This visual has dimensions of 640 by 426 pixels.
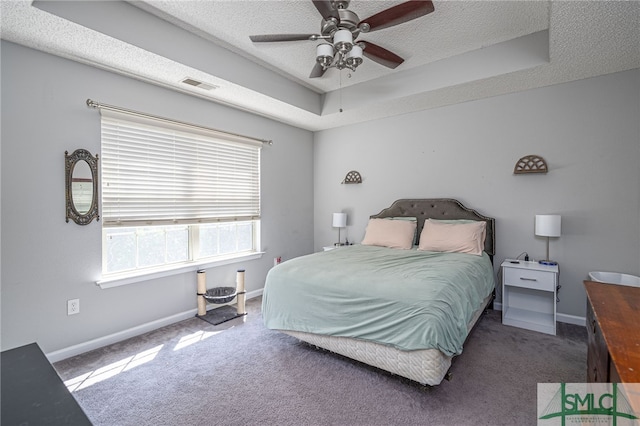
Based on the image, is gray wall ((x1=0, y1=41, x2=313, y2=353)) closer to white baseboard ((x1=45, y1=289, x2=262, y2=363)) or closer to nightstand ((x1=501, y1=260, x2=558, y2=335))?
white baseboard ((x1=45, y1=289, x2=262, y2=363))

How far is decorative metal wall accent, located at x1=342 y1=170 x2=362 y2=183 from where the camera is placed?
4.72m

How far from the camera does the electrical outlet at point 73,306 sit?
258cm

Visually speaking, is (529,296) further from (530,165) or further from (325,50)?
(325,50)

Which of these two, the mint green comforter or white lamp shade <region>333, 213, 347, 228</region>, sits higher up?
white lamp shade <region>333, 213, 347, 228</region>

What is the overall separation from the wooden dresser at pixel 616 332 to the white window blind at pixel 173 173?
3469mm

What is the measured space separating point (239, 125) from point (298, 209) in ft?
5.45

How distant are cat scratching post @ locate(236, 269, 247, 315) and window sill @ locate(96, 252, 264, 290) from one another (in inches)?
10.6

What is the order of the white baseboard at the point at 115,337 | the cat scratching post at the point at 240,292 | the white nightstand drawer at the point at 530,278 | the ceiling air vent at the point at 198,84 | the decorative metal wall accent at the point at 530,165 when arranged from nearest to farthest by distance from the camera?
the white baseboard at the point at 115,337, the white nightstand drawer at the point at 530,278, the ceiling air vent at the point at 198,84, the decorative metal wall accent at the point at 530,165, the cat scratching post at the point at 240,292

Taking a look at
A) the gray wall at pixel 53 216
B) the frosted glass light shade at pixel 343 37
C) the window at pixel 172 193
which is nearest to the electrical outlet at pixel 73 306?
the gray wall at pixel 53 216

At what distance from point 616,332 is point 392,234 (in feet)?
9.10

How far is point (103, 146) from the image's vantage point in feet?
9.13

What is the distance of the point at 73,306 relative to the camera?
2.60 meters

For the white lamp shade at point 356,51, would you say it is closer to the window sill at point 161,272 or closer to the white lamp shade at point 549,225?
the white lamp shade at point 549,225

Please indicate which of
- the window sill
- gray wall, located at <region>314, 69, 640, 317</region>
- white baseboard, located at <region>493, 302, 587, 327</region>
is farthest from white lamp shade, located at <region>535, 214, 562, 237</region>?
the window sill
